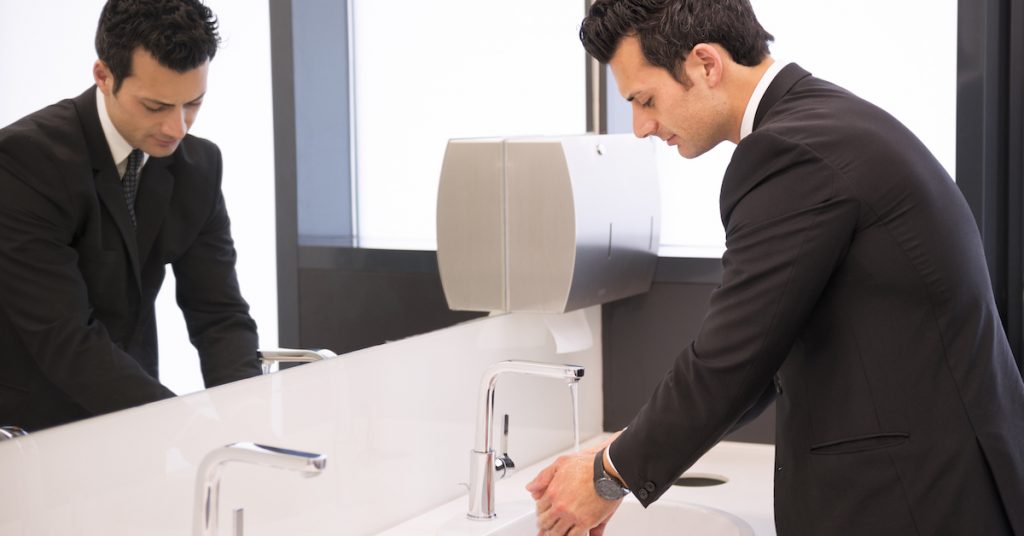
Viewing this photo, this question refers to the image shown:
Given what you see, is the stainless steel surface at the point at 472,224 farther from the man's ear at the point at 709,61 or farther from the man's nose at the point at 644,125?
the man's ear at the point at 709,61

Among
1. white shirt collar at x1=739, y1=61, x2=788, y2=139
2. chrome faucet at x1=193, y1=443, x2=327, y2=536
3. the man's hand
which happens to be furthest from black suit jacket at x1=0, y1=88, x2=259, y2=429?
white shirt collar at x1=739, y1=61, x2=788, y2=139

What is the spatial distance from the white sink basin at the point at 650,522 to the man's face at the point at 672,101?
66cm

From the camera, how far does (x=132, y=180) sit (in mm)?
1442

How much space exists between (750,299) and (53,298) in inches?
30.7

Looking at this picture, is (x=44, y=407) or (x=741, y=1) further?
(x=741, y=1)

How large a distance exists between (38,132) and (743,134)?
85 cm

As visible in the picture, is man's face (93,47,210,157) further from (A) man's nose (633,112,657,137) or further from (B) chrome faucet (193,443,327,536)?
(A) man's nose (633,112,657,137)

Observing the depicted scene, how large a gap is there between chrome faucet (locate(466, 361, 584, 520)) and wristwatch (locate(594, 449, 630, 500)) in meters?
0.22

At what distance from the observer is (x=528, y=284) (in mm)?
2240

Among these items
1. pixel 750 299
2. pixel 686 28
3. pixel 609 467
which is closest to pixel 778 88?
pixel 686 28

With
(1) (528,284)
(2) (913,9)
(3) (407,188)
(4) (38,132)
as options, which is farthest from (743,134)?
(2) (913,9)

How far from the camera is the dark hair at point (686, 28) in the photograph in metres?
1.58

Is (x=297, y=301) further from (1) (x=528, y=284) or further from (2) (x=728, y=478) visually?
(2) (x=728, y=478)

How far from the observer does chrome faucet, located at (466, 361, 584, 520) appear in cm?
180
